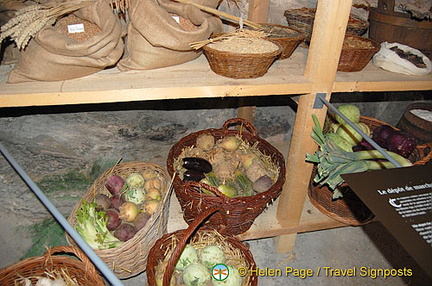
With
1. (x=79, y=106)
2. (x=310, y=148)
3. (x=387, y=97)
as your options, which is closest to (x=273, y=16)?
(x=310, y=148)

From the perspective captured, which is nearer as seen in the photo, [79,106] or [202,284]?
[202,284]

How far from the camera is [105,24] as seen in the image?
1112 millimetres

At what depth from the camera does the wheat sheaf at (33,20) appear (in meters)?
1.04

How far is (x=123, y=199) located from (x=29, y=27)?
911 millimetres

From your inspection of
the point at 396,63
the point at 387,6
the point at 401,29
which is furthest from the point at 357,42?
the point at 387,6

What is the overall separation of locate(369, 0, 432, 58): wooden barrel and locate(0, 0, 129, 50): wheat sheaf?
1.51 m

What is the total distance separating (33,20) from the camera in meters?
1.09

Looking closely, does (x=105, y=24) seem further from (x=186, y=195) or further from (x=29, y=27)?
(x=186, y=195)

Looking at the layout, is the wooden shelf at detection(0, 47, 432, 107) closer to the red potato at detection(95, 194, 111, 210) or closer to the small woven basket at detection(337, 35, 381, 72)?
the small woven basket at detection(337, 35, 381, 72)

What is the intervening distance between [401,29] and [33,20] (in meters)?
1.74

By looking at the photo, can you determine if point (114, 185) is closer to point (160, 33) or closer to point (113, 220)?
point (113, 220)

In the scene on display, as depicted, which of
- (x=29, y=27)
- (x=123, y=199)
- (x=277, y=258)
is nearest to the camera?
(x=29, y=27)

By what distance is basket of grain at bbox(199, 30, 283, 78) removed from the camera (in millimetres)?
1110

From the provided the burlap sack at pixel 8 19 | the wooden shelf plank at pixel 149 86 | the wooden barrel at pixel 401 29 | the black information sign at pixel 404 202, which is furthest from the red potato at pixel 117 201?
the wooden barrel at pixel 401 29
